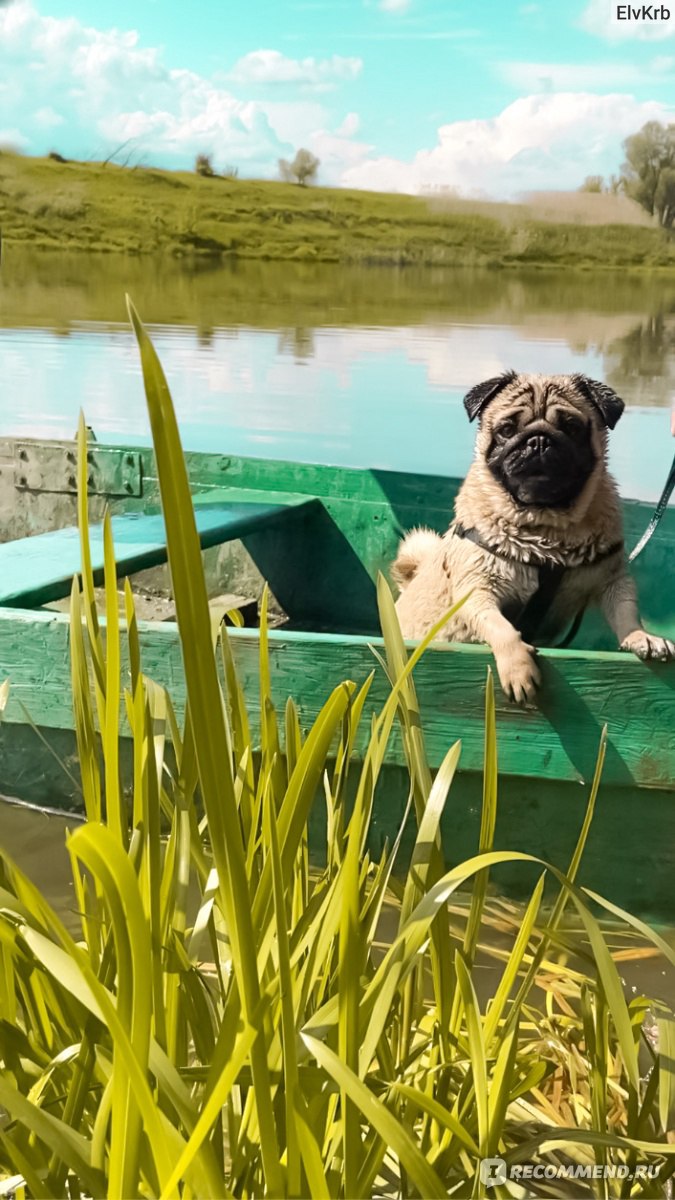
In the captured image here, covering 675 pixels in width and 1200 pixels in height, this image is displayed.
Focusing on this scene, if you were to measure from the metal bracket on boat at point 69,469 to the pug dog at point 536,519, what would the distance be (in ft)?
4.75

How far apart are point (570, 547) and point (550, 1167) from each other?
47.6 inches

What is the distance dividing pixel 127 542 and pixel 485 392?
0.88 metres

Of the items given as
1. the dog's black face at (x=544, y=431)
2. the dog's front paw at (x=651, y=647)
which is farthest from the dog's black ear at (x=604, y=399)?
the dog's front paw at (x=651, y=647)

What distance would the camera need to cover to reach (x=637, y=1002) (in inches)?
37.7

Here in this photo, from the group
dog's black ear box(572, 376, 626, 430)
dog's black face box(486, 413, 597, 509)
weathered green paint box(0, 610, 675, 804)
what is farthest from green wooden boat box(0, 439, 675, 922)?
dog's black ear box(572, 376, 626, 430)

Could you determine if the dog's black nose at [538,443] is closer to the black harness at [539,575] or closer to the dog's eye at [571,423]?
the dog's eye at [571,423]

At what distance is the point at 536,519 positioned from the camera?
1901mm

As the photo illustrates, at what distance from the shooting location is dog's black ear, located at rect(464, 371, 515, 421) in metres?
1.90

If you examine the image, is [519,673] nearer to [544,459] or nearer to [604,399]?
[544,459]

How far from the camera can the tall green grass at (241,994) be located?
58 cm

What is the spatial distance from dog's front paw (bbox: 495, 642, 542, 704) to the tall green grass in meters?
0.64

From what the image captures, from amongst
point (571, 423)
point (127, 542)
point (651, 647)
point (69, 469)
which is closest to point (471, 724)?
point (651, 647)

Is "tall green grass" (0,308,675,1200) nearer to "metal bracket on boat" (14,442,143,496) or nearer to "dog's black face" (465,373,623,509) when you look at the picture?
"dog's black face" (465,373,623,509)

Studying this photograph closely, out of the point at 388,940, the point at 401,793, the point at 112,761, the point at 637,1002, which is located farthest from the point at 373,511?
the point at 112,761
